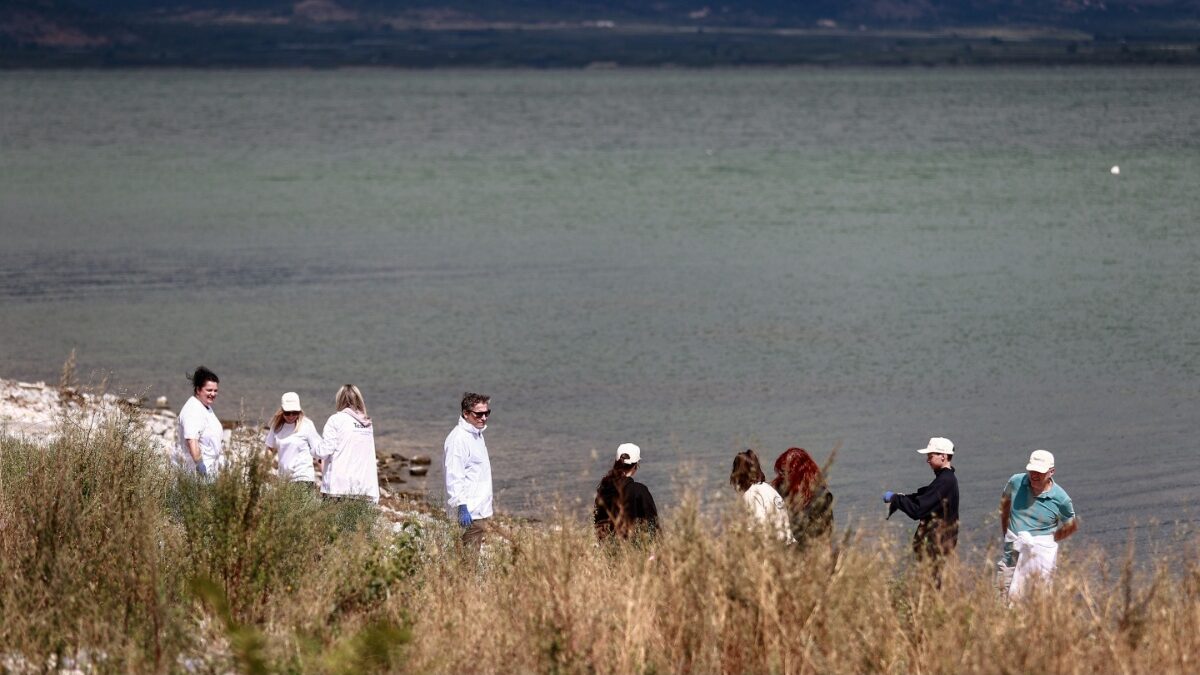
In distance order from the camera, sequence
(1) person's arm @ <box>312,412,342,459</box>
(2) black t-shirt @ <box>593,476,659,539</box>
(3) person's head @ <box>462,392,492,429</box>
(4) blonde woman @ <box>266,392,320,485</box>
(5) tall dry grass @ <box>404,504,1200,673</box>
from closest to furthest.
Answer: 1. (5) tall dry grass @ <box>404,504,1200,673</box>
2. (2) black t-shirt @ <box>593,476,659,539</box>
3. (3) person's head @ <box>462,392,492,429</box>
4. (1) person's arm @ <box>312,412,342,459</box>
5. (4) blonde woman @ <box>266,392,320,485</box>

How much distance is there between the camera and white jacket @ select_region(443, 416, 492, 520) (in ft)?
35.0

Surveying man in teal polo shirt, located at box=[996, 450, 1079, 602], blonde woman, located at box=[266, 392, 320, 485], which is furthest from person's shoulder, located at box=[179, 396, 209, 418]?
man in teal polo shirt, located at box=[996, 450, 1079, 602]

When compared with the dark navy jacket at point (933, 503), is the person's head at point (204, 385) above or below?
above

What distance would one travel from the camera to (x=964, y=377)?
23516 millimetres

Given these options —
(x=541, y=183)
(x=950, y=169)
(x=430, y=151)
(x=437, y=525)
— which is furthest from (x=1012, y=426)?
(x=430, y=151)

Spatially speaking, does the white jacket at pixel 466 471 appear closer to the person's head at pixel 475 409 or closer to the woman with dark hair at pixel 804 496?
the person's head at pixel 475 409

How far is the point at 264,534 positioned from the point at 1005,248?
1332 inches

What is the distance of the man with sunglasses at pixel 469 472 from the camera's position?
10641 millimetres

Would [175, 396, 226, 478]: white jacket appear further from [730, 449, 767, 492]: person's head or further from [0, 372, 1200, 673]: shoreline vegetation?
[730, 449, 767, 492]: person's head

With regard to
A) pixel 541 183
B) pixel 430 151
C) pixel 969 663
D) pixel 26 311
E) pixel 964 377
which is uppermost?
pixel 430 151

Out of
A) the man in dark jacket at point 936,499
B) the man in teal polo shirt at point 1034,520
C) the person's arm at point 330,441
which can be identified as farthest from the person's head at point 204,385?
the man in teal polo shirt at point 1034,520

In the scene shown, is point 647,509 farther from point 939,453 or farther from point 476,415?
point 939,453

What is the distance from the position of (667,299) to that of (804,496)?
74.4ft

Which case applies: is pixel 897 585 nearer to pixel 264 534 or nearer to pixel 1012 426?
pixel 264 534
